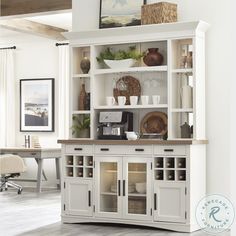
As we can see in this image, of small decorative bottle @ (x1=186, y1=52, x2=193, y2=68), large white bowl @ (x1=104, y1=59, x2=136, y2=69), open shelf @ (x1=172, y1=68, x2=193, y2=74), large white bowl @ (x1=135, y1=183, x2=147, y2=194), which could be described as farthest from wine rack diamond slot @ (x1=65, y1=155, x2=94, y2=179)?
small decorative bottle @ (x1=186, y1=52, x2=193, y2=68)

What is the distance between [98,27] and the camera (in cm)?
607

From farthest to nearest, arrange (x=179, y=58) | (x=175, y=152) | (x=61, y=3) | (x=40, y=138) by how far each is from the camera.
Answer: (x=40, y=138) < (x=61, y=3) < (x=179, y=58) < (x=175, y=152)

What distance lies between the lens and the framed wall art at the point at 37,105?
967cm

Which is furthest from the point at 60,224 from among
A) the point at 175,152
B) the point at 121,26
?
the point at 121,26

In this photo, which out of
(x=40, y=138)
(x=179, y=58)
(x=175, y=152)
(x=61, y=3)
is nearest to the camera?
(x=175, y=152)

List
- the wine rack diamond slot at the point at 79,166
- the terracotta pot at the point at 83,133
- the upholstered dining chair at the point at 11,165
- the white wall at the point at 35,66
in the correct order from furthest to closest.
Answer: the white wall at the point at 35,66 < the upholstered dining chair at the point at 11,165 < the terracotta pot at the point at 83,133 < the wine rack diamond slot at the point at 79,166

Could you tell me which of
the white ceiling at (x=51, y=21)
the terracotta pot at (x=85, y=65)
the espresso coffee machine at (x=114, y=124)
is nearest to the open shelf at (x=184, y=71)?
the espresso coffee machine at (x=114, y=124)

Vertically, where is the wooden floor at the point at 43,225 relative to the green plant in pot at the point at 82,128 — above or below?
below

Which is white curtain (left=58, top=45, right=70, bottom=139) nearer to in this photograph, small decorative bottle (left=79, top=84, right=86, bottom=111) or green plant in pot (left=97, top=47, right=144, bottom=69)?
small decorative bottle (left=79, top=84, right=86, bottom=111)

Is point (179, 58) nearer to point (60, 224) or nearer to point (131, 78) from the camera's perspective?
point (131, 78)

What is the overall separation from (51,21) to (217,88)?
4559mm

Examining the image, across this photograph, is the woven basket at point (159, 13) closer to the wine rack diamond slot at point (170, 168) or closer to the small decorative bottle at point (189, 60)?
the small decorative bottle at point (189, 60)

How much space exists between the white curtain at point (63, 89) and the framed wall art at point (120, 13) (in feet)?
11.5

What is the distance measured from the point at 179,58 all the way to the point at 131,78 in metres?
0.62
